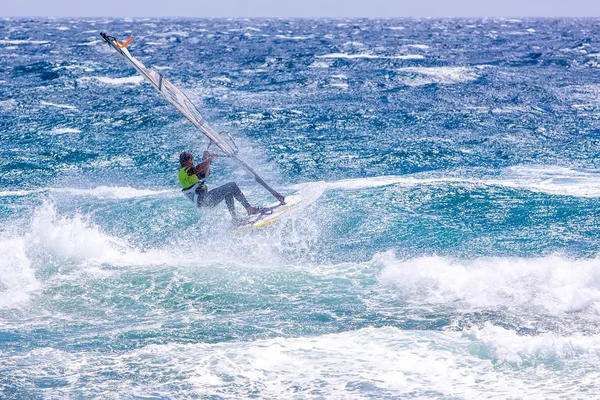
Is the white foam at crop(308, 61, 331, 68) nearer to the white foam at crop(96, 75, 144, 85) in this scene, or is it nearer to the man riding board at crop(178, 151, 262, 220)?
the white foam at crop(96, 75, 144, 85)

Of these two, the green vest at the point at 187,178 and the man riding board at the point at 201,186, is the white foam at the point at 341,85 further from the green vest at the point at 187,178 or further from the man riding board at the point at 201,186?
A: the green vest at the point at 187,178

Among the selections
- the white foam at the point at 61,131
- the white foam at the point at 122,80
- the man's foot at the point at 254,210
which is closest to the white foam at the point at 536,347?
the man's foot at the point at 254,210

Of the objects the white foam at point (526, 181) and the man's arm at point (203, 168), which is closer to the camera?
the man's arm at point (203, 168)

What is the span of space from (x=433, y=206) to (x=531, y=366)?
7.36 m

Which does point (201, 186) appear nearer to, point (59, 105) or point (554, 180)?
point (554, 180)

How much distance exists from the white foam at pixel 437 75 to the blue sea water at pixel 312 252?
13.6ft

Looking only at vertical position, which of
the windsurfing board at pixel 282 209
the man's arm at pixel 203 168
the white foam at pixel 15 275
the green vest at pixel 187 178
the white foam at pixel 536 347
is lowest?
the white foam at pixel 15 275

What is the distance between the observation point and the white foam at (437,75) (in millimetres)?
33747

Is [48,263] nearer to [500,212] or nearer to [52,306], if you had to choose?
[52,306]

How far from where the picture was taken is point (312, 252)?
1370 cm

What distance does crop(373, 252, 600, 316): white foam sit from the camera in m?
10.9

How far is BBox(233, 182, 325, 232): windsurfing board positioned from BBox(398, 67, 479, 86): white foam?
18.7m

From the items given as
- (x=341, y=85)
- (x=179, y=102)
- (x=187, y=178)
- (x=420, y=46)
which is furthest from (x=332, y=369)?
(x=420, y=46)

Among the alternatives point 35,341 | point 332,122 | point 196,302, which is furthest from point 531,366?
point 332,122
